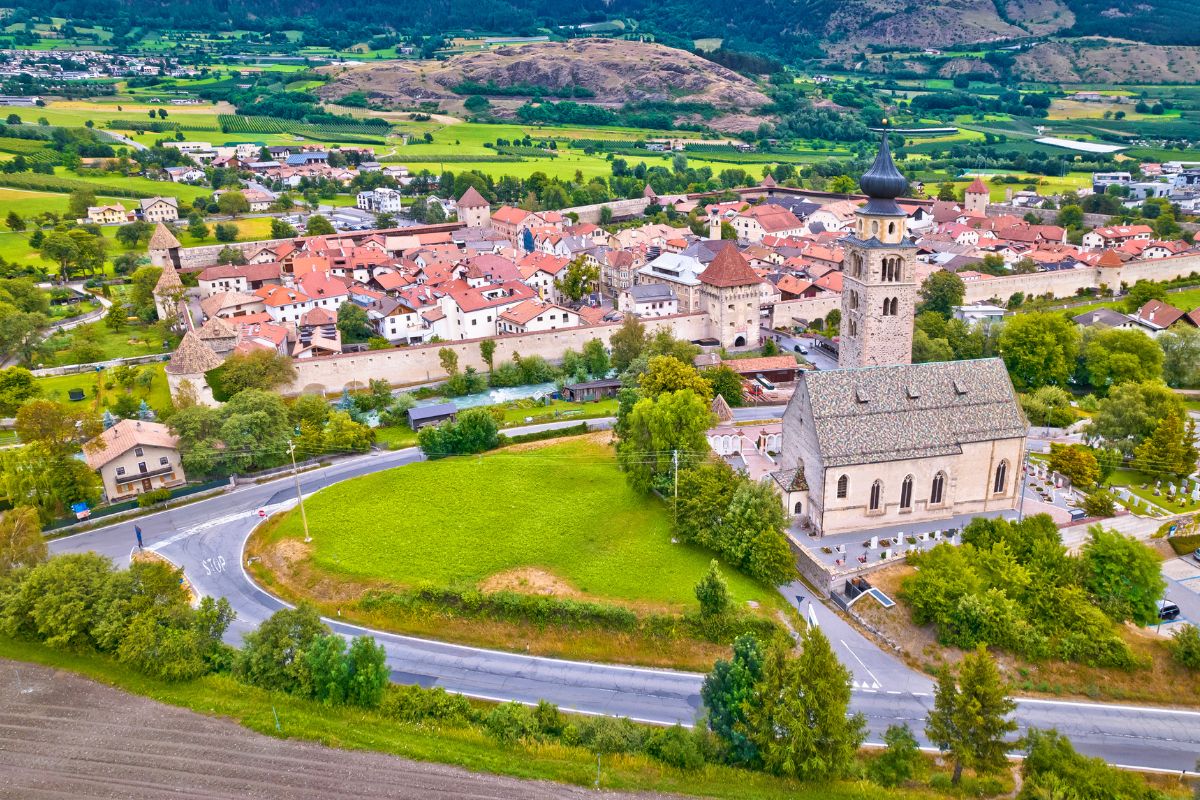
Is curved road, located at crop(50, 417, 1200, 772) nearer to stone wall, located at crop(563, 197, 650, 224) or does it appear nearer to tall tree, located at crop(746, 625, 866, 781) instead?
tall tree, located at crop(746, 625, 866, 781)

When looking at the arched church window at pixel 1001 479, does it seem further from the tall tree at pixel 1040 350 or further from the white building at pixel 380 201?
the white building at pixel 380 201

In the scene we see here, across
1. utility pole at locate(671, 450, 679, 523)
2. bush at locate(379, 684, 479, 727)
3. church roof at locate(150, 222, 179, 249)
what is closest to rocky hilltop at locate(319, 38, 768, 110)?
church roof at locate(150, 222, 179, 249)

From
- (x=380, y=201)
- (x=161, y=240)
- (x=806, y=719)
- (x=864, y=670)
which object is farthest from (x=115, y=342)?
(x=806, y=719)

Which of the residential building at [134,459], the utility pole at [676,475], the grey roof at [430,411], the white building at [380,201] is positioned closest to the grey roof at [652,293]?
the grey roof at [430,411]

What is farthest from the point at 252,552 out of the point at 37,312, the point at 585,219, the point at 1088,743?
the point at 585,219

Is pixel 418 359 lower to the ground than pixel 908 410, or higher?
lower

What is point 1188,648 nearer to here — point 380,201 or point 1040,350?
point 1040,350

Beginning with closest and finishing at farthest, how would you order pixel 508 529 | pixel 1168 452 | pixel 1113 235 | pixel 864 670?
1. pixel 864 670
2. pixel 508 529
3. pixel 1168 452
4. pixel 1113 235
